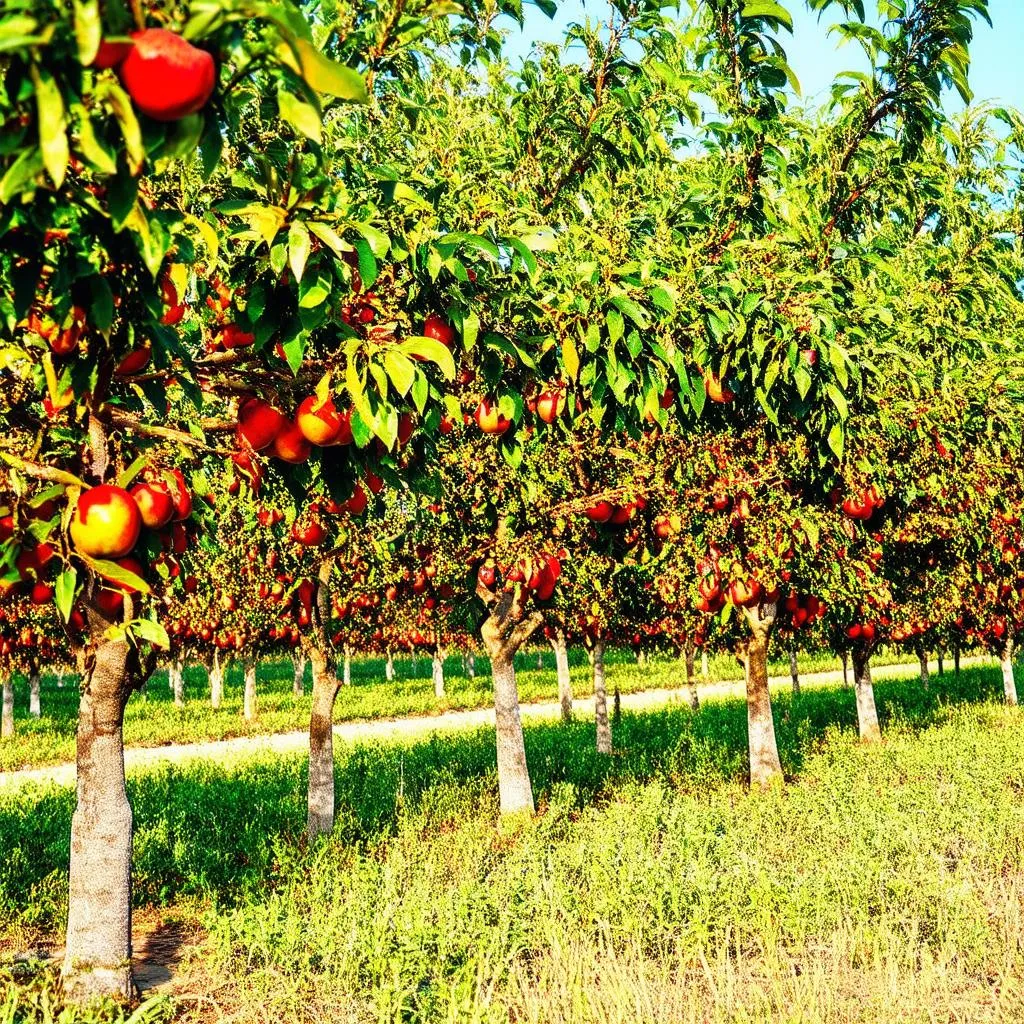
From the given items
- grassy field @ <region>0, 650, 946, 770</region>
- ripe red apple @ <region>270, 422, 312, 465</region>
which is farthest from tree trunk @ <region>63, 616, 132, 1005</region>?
grassy field @ <region>0, 650, 946, 770</region>

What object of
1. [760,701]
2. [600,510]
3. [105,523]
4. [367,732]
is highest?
[600,510]

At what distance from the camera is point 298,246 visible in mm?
2088

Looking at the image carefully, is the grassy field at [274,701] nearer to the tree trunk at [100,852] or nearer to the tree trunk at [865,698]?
the tree trunk at [865,698]

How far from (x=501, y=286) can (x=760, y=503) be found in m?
5.16

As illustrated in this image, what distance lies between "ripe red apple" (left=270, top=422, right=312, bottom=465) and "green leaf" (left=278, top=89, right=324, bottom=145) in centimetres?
150

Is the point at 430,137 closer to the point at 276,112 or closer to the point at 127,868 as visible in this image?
the point at 276,112

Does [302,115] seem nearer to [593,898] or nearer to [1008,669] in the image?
[593,898]

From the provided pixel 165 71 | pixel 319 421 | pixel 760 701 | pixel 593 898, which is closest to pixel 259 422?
pixel 319 421

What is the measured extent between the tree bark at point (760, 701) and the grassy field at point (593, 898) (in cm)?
54

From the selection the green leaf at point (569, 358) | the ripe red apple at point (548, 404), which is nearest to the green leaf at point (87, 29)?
the green leaf at point (569, 358)

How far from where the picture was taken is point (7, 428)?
426 centimetres

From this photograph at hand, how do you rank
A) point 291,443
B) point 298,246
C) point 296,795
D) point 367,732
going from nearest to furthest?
1. point 298,246
2. point 291,443
3. point 296,795
4. point 367,732

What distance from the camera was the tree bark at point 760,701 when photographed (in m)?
10.9

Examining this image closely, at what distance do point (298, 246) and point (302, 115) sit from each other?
0.62 metres
